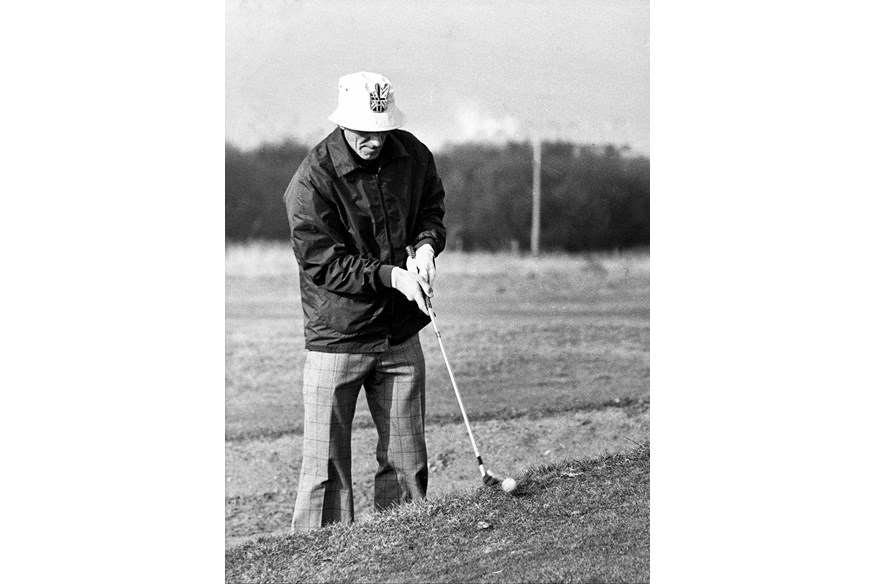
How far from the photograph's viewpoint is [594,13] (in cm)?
689

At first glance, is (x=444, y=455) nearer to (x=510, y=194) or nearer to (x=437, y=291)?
(x=437, y=291)

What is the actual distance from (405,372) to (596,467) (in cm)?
124

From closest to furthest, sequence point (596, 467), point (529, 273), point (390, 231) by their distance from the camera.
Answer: point (390, 231)
point (596, 467)
point (529, 273)

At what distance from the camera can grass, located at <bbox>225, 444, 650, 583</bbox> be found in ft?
20.1

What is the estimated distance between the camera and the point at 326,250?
6285mm

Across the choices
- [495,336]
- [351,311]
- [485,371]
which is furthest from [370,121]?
Result: [485,371]

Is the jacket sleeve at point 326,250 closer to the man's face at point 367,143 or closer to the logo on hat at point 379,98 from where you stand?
the man's face at point 367,143

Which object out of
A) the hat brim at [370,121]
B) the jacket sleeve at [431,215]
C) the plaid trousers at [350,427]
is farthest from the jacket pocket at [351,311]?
the hat brim at [370,121]

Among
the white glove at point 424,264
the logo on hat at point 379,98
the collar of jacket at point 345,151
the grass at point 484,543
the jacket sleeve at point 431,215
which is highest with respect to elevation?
the logo on hat at point 379,98

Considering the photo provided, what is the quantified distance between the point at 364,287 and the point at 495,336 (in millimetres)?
1143

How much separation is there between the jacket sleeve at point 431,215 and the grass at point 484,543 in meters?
1.38

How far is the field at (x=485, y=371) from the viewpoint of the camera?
22.5 feet
